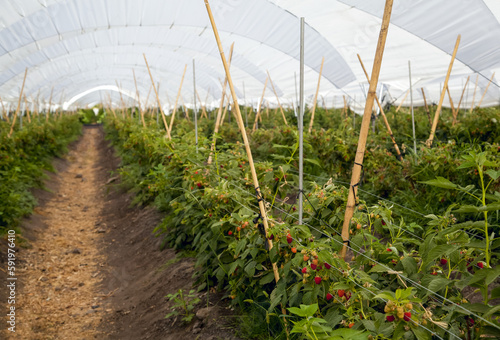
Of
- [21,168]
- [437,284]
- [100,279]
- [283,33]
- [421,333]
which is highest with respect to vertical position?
[283,33]

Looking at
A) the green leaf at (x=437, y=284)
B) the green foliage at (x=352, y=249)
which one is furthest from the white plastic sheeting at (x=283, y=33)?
the green leaf at (x=437, y=284)

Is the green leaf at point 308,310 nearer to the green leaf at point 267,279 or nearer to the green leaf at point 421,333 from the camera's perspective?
the green leaf at point 421,333

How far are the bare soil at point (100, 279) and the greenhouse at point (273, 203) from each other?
0.02m

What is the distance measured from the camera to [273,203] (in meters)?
3.26

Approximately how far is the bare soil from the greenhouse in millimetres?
25

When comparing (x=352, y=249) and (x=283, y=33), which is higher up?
(x=283, y=33)

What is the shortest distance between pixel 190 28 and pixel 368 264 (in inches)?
309

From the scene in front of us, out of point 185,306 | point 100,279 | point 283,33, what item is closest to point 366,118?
point 185,306

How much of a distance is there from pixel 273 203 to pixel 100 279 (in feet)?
8.58

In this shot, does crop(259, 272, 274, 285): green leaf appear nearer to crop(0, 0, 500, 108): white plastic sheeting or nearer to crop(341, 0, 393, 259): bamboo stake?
crop(341, 0, 393, 259): bamboo stake

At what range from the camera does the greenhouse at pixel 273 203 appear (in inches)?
76.5

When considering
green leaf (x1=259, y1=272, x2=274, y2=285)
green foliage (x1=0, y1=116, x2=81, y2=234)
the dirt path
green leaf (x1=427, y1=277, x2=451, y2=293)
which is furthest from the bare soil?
green leaf (x1=427, y1=277, x2=451, y2=293)

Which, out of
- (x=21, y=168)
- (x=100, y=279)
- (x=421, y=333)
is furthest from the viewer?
(x=21, y=168)

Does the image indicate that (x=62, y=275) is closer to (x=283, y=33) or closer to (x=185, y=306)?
(x=185, y=306)
